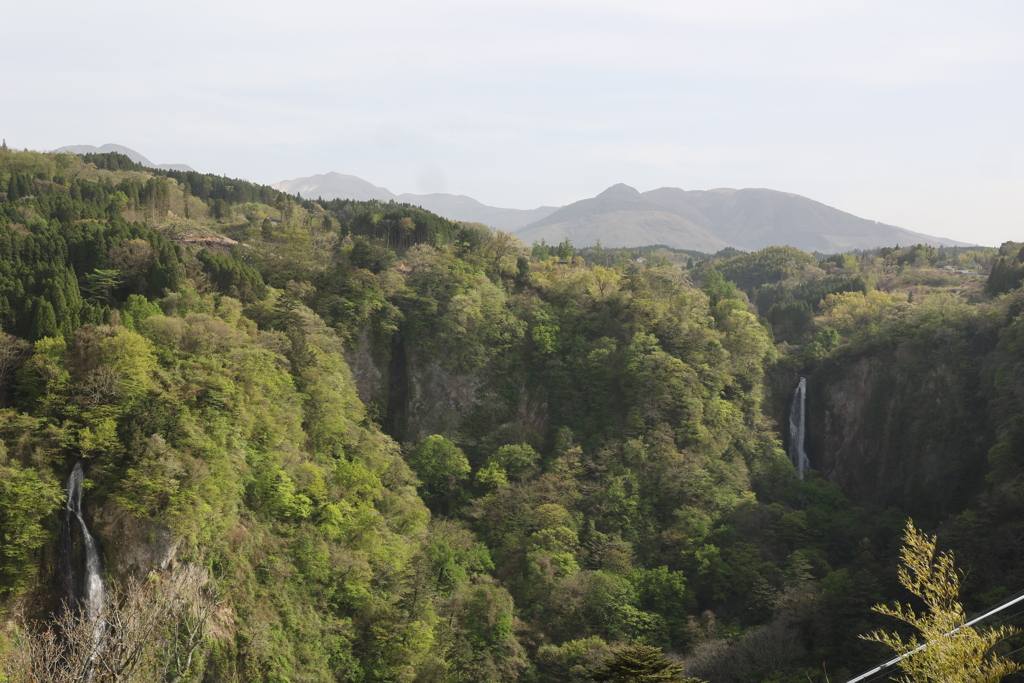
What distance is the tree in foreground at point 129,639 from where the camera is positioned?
17203 millimetres

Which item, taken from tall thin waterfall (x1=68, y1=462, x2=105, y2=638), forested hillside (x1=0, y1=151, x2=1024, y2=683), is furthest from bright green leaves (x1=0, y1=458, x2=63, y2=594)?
tall thin waterfall (x1=68, y1=462, x2=105, y2=638)

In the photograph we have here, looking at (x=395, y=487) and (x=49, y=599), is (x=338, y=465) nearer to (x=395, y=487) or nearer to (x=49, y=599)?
(x=395, y=487)

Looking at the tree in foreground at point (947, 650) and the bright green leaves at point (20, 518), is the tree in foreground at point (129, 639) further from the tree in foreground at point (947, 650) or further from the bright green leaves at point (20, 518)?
the tree in foreground at point (947, 650)

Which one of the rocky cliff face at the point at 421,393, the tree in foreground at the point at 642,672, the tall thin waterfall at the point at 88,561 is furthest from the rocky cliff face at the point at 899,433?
the tall thin waterfall at the point at 88,561

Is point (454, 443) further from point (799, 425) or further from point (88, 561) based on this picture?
point (799, 425)

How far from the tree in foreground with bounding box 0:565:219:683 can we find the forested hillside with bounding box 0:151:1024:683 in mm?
451

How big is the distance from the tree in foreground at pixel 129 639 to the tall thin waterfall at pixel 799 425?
4198cm

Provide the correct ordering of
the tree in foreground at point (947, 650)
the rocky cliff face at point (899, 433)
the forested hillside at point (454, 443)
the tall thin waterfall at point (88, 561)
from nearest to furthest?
1. the tree in foreground at point (947, 650)
2. the tall thin waterfall at point (88, 561)
3. the forested hillside at point (454, 443)
4. the rocky cliff face at point (899, 433)

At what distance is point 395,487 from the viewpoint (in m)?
36.7

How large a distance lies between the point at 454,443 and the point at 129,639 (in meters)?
26.4

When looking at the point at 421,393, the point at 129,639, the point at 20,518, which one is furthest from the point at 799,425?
the point at 20,518

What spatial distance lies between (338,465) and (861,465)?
3574 cm

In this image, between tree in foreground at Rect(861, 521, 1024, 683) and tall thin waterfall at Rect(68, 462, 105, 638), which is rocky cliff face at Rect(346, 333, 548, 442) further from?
tree in foreground at Rect(861, 521, 1024, 683)

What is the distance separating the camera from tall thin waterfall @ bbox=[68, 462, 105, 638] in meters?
24.3
